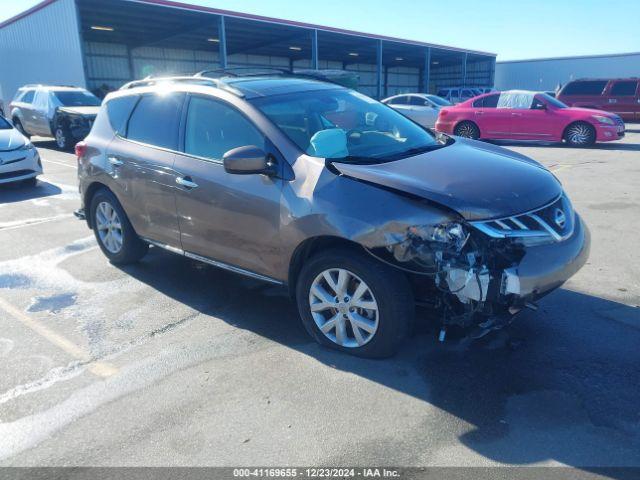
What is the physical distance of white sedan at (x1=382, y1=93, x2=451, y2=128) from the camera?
18.3 metres

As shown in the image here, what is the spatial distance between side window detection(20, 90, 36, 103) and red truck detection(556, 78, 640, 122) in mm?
19000

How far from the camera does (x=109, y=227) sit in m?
5.23

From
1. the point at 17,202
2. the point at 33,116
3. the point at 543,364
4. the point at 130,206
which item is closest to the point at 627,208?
the point at 543,364

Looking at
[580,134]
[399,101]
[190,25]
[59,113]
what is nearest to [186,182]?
[59,113]

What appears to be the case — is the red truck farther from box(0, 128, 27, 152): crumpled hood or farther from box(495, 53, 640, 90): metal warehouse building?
box(495, 53, 640, 90): metal warehouse building

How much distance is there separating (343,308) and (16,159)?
8.32 meters

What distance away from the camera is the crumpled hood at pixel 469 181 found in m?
3.02

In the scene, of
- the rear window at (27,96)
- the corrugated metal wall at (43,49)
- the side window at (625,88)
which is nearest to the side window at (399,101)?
the side window at (625,88)

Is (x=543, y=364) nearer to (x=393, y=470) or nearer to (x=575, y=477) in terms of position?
(x=575, y=477)

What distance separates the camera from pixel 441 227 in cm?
295

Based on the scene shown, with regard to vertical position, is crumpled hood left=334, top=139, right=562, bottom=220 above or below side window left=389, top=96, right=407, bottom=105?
below

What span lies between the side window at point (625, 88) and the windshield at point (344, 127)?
18.3 m

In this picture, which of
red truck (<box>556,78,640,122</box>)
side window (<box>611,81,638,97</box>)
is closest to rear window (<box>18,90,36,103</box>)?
red truck (<box>556,78,640,122</box>)

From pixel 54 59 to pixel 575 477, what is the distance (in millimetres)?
24874
